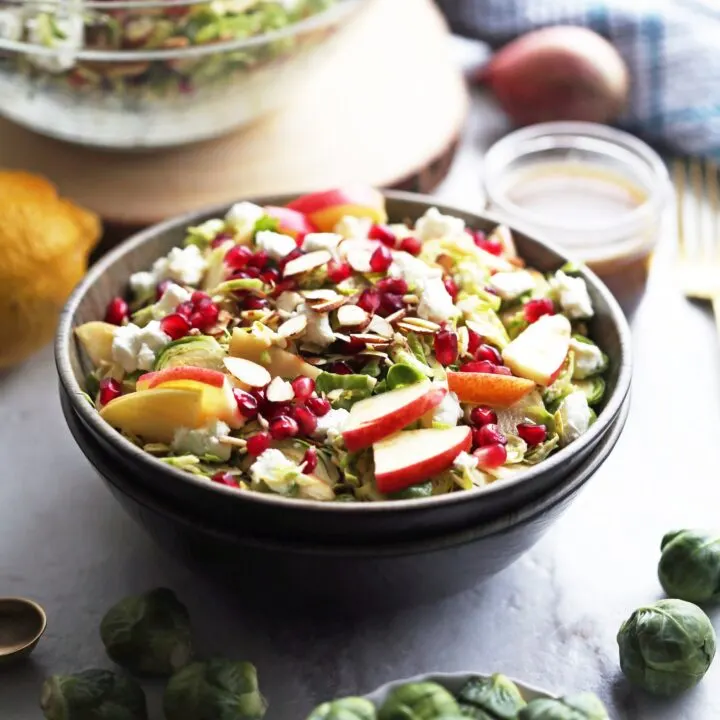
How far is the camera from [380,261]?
2.14 metres

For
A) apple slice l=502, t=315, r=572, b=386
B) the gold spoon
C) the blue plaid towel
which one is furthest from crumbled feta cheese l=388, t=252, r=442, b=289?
the blue plaid towel

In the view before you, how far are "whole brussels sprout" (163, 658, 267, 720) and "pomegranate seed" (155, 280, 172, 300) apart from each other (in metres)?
0.76

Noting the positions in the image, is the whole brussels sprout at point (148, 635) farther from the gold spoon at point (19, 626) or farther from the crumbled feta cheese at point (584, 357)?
the crumbled feta cheese at point (584, 357)

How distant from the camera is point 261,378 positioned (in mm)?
1928

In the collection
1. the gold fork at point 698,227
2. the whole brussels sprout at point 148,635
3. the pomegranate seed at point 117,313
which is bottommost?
the gold fork at point 698,227

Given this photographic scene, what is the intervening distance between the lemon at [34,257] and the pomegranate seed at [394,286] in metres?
0.85

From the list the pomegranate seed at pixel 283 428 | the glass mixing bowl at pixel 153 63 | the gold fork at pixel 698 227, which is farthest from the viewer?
the gold fork at pixel 698 227

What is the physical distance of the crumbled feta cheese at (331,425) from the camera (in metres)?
1.86

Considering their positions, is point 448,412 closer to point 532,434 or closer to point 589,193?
point 532,434

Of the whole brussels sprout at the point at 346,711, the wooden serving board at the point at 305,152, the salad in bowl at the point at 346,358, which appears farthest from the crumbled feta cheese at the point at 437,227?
the whole brussels sprout at the point at 346,711

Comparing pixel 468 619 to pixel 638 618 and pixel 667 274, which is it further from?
pixel 667 274

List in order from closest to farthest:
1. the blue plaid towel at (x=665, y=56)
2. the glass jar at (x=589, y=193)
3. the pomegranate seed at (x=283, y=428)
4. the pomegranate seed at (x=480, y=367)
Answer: the pomegranate seed at (x=283, y=428)
the pomegranate seed at (x=480, y=367)
the glass jar at (x=589, y=193)
the blue plaid towel at (x=665, y=56)

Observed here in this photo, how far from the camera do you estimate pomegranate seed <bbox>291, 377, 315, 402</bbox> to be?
1.91 meters

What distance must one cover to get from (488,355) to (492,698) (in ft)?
2.02
